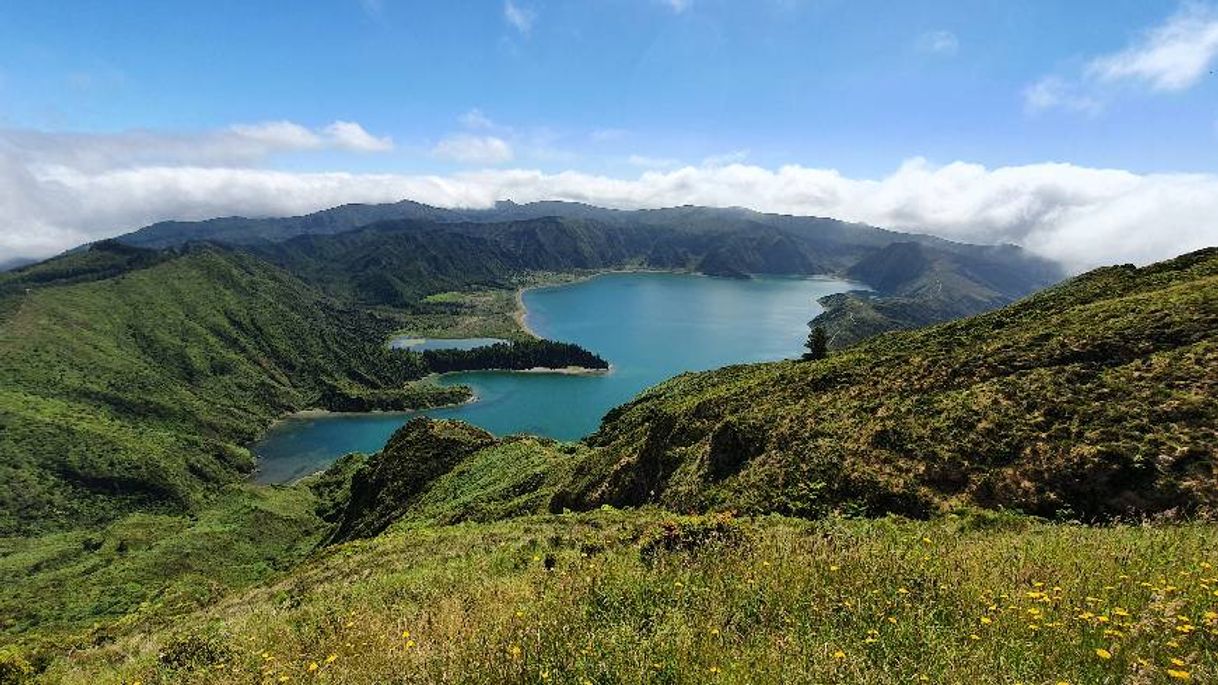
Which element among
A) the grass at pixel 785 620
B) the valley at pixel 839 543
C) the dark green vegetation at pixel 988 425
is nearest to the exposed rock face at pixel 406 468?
the valley at pixel 839 543

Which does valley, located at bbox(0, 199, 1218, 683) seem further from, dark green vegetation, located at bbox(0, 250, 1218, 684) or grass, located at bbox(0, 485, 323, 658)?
grass, located at bbox(0, 485, 323, 658)

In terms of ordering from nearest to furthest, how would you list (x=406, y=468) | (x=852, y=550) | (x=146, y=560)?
(x=852, y=550) < (x=406, y=468) < (x=146, y=560)

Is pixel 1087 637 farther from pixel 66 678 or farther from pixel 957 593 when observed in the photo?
pixel 66 678

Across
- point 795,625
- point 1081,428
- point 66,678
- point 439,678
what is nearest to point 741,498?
point 1081,428

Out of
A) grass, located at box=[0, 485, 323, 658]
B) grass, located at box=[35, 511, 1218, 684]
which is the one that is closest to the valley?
grass, located at box=[35, 511, 1218, 684]

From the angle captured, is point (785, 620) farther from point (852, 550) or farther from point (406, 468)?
point (406, 468)

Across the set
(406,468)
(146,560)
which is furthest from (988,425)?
(146,560)
